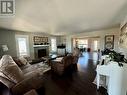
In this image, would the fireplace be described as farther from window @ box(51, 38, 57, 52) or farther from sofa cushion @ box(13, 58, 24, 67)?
sofa cushion @ box(13, 58, 24, 67)

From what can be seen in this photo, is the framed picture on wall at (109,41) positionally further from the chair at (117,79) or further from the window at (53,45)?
the window at (53,45)

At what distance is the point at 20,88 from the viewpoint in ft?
5.61

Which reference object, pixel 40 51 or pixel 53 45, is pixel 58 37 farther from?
pixel 40 51

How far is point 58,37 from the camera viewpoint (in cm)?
977

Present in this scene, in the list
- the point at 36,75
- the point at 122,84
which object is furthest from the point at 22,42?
the point at 122,84

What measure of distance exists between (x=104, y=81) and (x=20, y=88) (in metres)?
2.60

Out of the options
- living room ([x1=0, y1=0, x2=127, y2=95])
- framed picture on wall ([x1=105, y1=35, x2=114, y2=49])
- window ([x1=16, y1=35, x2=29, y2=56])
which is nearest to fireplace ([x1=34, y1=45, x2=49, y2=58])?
living room ([x1=0, y1=0, x2=127, y2=95])

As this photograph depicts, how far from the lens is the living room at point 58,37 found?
2.54 metres

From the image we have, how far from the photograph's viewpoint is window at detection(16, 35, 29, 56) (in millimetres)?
5809

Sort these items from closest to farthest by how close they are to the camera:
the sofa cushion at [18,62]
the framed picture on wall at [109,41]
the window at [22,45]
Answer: the sofa cushion at [18,62] → the window at [22,45] → the framed picture on wall at [109,41]

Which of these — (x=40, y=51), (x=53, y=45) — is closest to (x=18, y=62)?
(x=40, y=51)

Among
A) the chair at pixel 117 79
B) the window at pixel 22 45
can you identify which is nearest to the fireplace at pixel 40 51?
the window at pixel 22 45

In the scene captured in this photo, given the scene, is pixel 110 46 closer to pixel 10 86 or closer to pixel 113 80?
pixel 113 80

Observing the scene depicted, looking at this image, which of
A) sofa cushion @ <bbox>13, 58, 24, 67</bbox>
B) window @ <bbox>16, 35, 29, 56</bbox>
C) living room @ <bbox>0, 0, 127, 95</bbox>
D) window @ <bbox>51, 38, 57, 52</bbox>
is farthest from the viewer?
window @ <bbox>51, 38, 57, 52</bbox>
